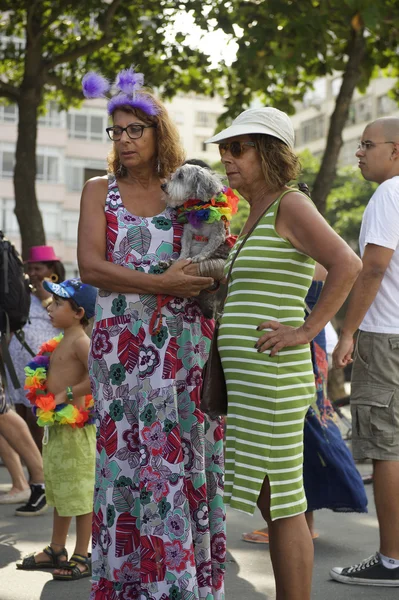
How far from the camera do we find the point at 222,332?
3887 millimetres

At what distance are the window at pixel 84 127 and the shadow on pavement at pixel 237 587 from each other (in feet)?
188

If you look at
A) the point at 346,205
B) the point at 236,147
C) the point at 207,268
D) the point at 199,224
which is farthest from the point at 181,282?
the point at 346,205

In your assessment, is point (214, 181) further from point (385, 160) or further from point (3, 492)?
point (3, 492)

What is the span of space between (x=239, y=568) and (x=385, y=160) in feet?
7.84

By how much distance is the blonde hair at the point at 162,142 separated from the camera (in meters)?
4.49

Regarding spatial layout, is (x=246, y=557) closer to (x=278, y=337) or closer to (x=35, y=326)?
(x=278, y=337)

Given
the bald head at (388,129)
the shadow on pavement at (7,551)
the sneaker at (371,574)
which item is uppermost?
the bald head at (388,129)

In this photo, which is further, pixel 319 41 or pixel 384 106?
pixel 384 106

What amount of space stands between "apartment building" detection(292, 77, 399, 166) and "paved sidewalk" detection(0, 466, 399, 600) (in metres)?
51.3

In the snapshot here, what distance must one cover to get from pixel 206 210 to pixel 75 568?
7.55ft

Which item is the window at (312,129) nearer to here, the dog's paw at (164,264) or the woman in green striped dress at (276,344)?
the dog's paw at (164,264)

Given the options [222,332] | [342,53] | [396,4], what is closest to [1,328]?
[222,332]

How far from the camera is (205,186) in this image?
14.1ft

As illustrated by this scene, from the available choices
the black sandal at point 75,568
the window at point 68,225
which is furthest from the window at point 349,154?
the black sandal at point 75,568
